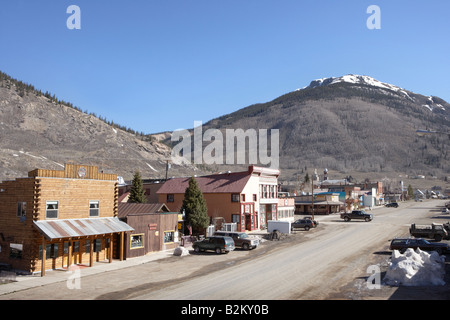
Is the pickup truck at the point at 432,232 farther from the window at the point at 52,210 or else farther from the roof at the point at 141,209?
the window at the point at 52,210

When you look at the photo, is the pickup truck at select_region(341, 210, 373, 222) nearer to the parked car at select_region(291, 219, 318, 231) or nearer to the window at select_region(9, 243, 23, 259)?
the parked car at select_region(291, 219, 318, 231)

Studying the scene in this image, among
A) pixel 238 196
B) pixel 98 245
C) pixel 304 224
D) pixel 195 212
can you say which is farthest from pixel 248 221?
pixel 98 245

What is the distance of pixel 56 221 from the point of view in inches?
1133

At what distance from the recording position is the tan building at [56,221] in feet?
90.7

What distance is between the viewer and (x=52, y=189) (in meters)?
29.0

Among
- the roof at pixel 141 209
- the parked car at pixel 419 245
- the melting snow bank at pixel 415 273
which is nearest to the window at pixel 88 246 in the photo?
the roof at pixel 141 209

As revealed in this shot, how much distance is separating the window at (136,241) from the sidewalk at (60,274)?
45.6 inches

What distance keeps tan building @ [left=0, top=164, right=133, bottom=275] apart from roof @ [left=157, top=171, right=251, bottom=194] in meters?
24.1

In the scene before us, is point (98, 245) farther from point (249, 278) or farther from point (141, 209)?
point (249, 278)

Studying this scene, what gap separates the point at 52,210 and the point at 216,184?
3124cm
